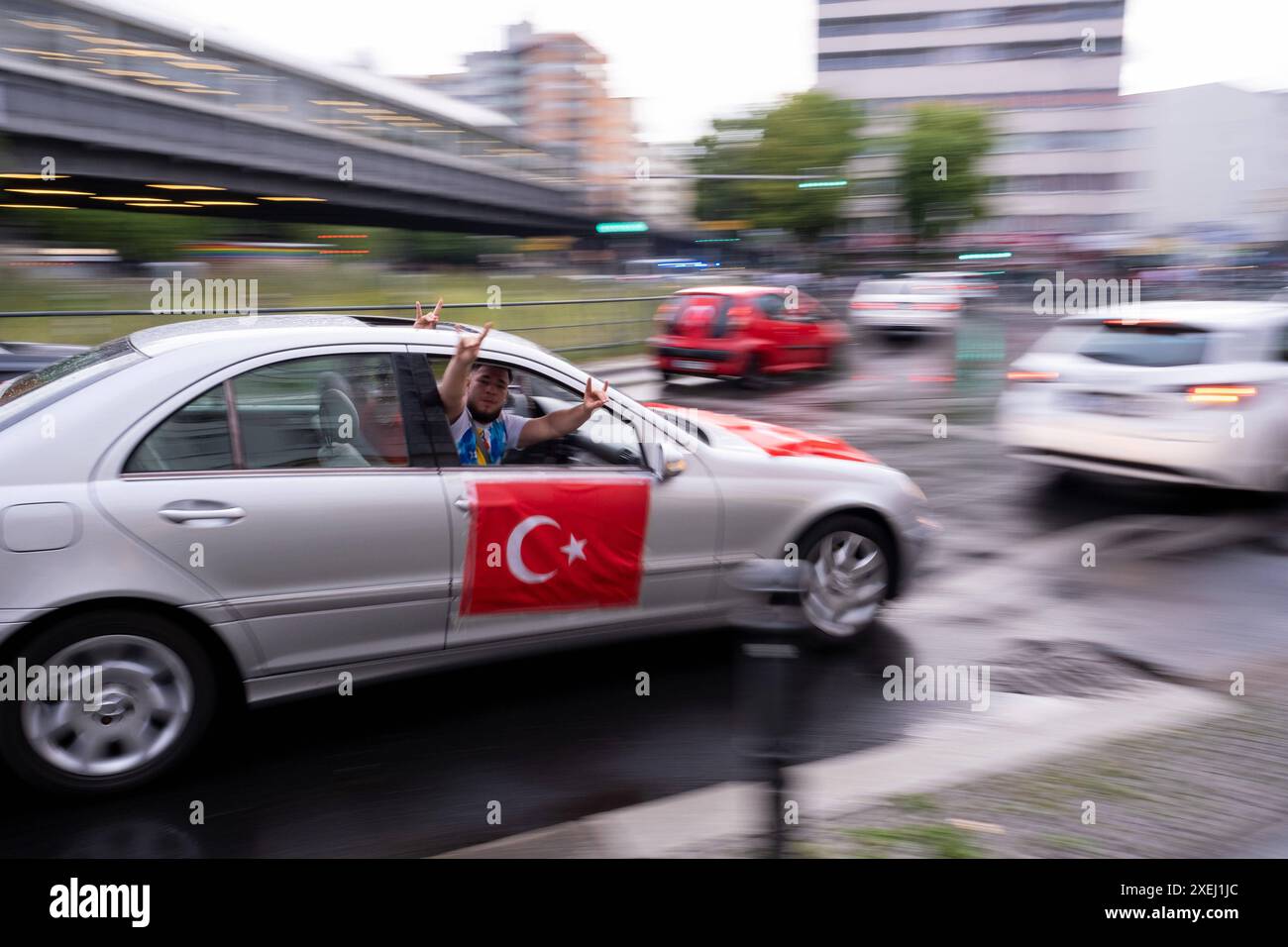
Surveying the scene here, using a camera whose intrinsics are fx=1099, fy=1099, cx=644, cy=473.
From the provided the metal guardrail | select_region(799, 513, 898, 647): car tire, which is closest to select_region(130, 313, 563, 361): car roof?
select_region(799, 513, 898, 647): car tire

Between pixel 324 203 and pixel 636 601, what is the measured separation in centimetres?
4045

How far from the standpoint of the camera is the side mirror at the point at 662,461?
15.1 feet

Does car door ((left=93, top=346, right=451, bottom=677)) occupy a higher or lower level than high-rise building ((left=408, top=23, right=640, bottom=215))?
lower

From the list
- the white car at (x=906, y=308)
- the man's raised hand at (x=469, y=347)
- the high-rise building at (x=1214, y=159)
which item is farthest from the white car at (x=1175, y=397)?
the high-rise building at (x=1214, y=159)

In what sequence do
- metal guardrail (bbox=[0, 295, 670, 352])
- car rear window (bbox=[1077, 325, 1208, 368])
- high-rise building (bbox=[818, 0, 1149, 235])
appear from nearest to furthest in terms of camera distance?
car rear window (bbox=[1077, 325, 1208, 368]) → metal guardrail (bbox=[0, 295, 670, 352]) → high-rise building (bbox=[818, 0, 1149, 235])

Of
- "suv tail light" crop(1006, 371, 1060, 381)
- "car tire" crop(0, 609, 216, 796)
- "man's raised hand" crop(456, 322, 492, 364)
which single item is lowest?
"car tire" crop(0, 609, 216, 796)

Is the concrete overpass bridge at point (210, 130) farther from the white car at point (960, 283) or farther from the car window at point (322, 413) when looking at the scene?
the car window at point (322, 413)

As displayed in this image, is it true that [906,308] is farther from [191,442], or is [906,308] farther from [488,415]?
[191,442]

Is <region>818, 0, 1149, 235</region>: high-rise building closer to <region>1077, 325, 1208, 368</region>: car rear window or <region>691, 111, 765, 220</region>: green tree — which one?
<region>691, 111, 765, 220</region>: green tree

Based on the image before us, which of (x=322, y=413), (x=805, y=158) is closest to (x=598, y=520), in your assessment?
(x=322, y=413)

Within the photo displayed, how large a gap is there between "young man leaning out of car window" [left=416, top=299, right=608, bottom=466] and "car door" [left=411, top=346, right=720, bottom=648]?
79 millimetres

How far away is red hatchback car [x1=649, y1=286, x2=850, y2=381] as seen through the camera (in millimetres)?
15672

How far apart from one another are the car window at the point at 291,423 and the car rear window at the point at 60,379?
376 mm
